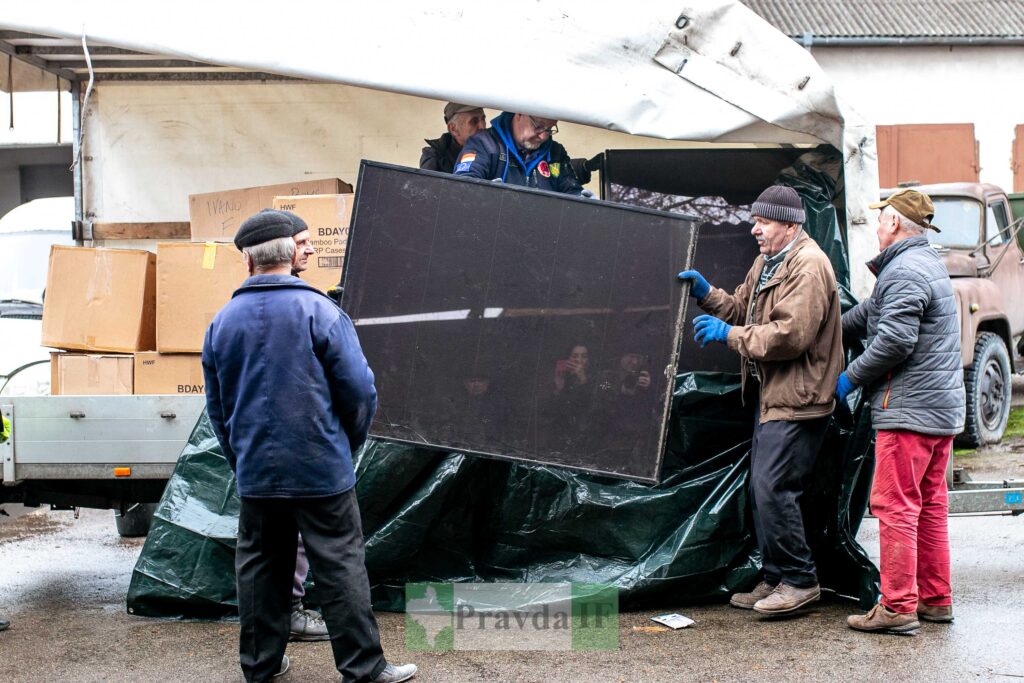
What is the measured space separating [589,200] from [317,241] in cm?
135

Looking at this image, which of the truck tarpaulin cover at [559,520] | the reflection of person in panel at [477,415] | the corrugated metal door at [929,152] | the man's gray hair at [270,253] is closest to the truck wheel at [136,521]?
the truck tarpaulin cover at [559,520]

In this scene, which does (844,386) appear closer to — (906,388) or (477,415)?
(906,388)

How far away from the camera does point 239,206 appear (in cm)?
594

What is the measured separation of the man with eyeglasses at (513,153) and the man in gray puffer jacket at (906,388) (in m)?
1.51

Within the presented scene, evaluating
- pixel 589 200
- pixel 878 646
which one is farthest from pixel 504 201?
pixel 878 646

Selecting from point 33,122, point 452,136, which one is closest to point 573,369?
point 452,136

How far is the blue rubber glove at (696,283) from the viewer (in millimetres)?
4551

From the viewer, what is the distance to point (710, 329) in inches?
185

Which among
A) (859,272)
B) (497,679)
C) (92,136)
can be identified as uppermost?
(92,136)

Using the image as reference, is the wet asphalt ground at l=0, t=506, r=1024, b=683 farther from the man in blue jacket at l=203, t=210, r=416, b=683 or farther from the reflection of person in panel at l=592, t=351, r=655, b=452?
the reflection of person in panel at l=592, t=351, r=655, b=452

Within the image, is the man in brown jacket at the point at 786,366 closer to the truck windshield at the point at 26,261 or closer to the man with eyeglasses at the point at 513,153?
the man with eyeglasses at the point at 513,153

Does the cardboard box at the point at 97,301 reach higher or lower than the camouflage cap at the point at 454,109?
lower

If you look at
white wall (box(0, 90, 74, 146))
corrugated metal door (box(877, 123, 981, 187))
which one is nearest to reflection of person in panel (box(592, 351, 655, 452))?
white wall (box(0, 90, 74, 146))

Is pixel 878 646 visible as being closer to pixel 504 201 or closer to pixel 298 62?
pixel 504 201
